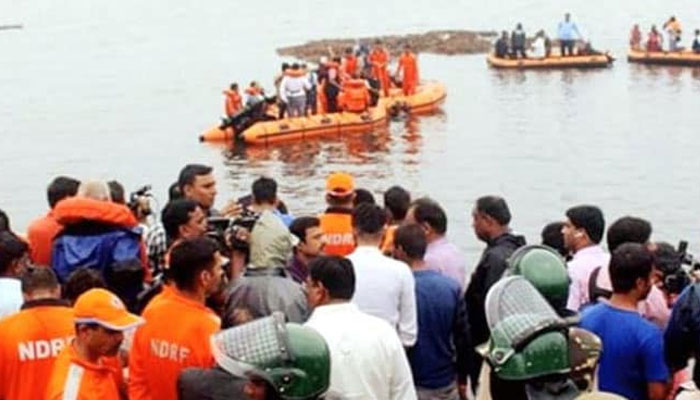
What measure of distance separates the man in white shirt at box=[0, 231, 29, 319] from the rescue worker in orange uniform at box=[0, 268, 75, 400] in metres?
0.68

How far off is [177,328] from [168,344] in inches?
2.7

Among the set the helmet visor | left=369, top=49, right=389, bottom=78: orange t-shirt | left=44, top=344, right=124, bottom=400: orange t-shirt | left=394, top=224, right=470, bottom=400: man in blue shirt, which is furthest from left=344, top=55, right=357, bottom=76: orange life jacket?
the helmet visor

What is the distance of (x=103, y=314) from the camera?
4363mm

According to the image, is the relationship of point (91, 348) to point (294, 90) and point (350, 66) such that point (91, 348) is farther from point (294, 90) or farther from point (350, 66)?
point (350, 66)

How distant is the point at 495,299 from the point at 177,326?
159 cm

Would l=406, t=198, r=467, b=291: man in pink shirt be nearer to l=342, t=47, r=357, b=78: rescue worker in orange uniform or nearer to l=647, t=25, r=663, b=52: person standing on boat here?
l=342, t=47, r=357, b=78: rescue worker in orange uniform

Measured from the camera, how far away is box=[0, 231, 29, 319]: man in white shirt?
5.60 meters

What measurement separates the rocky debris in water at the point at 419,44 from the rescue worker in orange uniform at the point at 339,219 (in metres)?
34.2

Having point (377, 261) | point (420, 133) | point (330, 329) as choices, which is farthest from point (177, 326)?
point (420, 133)

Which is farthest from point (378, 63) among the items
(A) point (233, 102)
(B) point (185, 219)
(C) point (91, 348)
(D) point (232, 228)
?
(C) point (91, 348)

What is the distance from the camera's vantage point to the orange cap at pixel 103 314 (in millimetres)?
4352

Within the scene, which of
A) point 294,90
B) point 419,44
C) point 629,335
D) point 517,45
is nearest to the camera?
point 629,335

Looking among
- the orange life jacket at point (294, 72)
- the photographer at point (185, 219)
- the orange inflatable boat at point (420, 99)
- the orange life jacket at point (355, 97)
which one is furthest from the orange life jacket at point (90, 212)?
the orange inflatable boat at point (420, 99)

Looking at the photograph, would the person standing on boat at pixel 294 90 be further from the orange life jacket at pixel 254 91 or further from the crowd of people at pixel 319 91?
the orange life jacket at pixel 254 91
